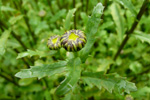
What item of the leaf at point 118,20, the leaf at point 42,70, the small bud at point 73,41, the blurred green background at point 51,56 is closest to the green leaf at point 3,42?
the blurred green background at point 51,56

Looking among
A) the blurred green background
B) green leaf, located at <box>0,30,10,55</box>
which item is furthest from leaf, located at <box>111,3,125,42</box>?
green leaf, located at <box>0,30,10,55</box>

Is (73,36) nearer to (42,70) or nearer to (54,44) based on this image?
(54,44)

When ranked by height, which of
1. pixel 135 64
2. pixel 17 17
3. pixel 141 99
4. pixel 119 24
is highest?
pixel 17 17

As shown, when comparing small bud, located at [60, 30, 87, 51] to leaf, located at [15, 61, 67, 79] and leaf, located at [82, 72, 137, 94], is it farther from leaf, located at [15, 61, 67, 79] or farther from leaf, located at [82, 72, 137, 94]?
leaf, located at [82, 72, 137, 94]

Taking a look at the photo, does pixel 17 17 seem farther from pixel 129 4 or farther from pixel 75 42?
pixel 129 4

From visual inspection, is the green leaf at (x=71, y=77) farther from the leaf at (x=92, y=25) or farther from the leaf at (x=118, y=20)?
the leaf at (x=118, y=20)

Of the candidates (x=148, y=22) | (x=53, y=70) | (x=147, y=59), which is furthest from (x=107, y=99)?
(x=148, y=22)
